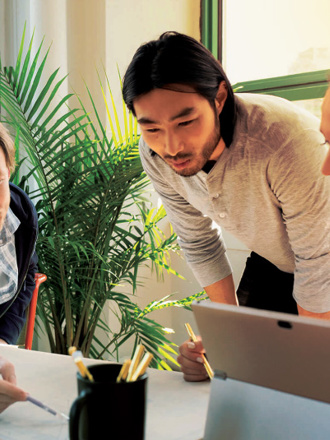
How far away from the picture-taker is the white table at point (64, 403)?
2.70 feet

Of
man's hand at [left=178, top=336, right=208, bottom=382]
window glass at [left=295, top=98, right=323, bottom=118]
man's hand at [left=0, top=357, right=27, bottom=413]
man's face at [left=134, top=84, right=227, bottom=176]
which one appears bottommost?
man's hand at [left=178, top=336, right=208, bottom=382]

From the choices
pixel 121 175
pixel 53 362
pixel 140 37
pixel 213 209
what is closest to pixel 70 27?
pixel 140 37

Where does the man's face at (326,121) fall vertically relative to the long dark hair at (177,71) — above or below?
below

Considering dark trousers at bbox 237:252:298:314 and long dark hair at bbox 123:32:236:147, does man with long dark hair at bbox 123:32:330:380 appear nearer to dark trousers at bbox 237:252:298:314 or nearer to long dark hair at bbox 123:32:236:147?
long dark hair at bbox 123:32:236:147

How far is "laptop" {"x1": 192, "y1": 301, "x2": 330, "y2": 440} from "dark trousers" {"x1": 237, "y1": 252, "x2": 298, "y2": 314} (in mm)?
1037

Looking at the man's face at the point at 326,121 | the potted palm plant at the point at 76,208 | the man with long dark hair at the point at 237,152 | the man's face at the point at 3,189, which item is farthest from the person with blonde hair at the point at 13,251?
the man's face at the point at 326,121

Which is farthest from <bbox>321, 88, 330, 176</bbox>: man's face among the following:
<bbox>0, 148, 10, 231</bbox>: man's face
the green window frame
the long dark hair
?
the green window frame

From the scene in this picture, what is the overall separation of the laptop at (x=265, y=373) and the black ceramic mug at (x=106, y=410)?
112 mm

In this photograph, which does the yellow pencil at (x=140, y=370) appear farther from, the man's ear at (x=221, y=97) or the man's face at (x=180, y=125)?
the man's ear at (x=221, y=97)

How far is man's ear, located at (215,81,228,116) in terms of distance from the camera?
1399 millimetres

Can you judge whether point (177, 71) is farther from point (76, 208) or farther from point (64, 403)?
point (76, 208)

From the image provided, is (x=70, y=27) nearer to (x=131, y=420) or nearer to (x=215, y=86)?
(x=215, y=86)

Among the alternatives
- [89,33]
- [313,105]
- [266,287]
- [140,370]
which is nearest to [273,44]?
[313,105]

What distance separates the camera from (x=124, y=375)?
71 centimetres
